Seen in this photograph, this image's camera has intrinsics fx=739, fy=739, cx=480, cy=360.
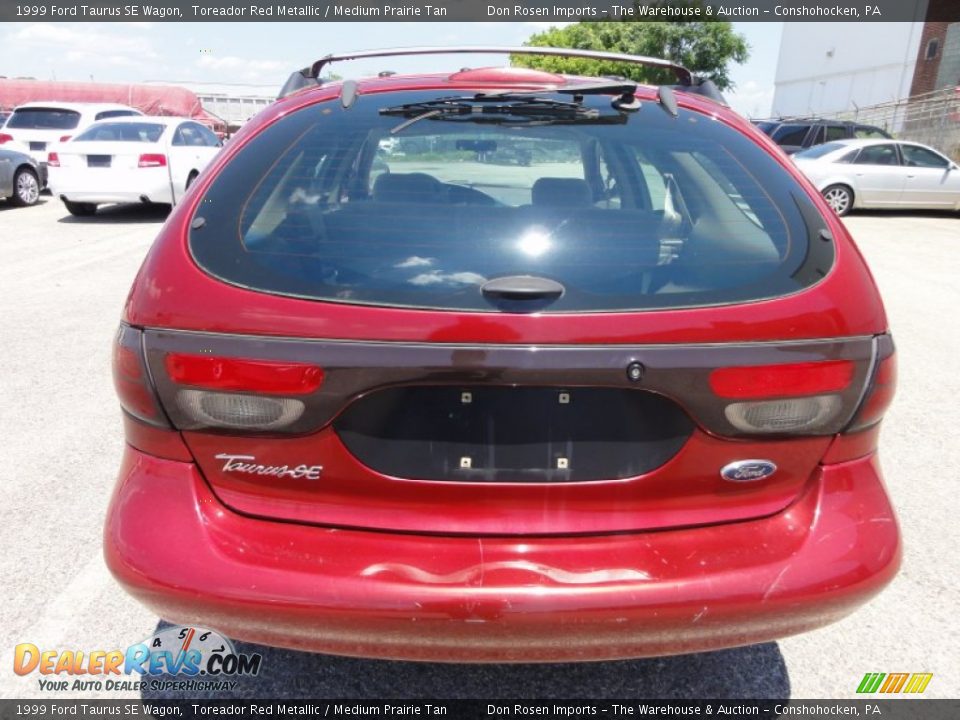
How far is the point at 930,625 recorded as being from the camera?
253cm

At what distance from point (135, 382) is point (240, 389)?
292 mm

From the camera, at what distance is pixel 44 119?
1548 centimetres

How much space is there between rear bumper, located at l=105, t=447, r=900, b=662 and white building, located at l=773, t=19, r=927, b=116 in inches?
1569

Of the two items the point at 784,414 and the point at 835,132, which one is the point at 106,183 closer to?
the point at 784,414

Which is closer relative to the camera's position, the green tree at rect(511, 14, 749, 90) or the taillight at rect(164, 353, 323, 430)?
the taillight at rect(164, 353, 323, 430)

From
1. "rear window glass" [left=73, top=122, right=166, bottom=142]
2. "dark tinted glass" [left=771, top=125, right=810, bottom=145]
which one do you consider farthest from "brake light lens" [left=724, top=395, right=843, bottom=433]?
"dark tinted glass" [left=771, top=125, right=810, bottom=145]

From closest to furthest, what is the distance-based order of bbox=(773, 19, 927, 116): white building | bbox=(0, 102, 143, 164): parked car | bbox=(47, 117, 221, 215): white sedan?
bbox=(47, 117, 221, 215): white sedan < bbox=(0, 102, 143, 164): parked car < bbox=(773, 19, 927, 116): white building

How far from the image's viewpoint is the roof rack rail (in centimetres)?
264

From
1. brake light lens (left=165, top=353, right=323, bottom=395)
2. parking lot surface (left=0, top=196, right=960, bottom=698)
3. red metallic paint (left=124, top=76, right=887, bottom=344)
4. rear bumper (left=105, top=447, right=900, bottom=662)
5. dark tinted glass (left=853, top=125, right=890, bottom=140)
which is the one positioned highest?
red metallic paint (left=124, top=76, right=887, bottom=344)

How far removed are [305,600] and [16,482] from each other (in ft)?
8.02

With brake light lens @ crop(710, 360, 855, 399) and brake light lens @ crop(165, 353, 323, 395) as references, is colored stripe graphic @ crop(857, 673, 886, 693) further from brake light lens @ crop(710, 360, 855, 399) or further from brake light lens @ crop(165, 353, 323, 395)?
brake light lens @ crop(165, 353, 323, 395)

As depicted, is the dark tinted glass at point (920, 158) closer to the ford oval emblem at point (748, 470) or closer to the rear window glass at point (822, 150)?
the rear window glass at point (822, 150)

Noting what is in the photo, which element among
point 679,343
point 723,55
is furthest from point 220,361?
point 723,55

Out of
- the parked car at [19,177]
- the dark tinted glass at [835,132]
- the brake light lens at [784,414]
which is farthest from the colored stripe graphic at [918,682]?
the dark tinted glass at [835,132]
